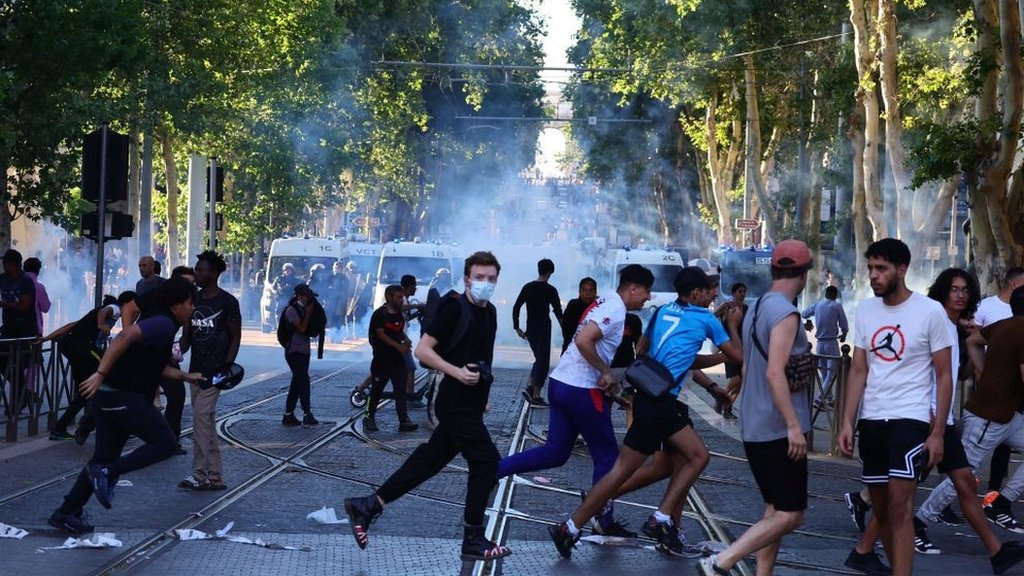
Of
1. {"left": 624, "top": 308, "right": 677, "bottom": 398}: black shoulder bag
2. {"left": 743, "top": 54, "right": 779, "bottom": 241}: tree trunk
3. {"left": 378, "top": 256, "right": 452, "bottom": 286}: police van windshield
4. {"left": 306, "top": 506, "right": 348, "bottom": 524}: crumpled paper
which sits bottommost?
{"left": 306, "top": 506, "right": 348, "bottom": 524}: crumpled paper

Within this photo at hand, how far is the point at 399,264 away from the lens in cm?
3247

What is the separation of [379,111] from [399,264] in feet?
65.9

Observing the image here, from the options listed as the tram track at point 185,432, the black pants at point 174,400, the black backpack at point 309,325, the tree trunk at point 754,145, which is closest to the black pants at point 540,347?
the black backpack at point 309,325

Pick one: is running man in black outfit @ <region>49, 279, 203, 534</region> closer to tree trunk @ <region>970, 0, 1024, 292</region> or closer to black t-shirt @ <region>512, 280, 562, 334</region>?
black t-shirt @ <region>512, 280, 562, 334</region>

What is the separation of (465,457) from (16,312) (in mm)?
8301

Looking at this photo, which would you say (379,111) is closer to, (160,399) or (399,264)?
(399,264)

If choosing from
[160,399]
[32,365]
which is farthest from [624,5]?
[32,365]

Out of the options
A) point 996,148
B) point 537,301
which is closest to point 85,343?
point 537,301

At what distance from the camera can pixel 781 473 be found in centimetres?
710

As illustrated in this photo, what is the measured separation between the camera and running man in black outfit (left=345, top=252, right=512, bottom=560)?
825cm

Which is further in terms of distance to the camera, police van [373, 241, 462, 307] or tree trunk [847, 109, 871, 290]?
tree trunk [847, 109, 871, 290]

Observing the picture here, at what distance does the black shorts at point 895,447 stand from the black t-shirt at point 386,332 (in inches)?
330

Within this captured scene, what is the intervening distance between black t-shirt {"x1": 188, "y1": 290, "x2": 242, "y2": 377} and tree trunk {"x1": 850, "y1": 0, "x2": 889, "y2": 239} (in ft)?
62.3

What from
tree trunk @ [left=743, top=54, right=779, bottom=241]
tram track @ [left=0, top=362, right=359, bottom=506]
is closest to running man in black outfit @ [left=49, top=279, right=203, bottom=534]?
tram track @ [left=0, top=362, right=359, bottom=506]
